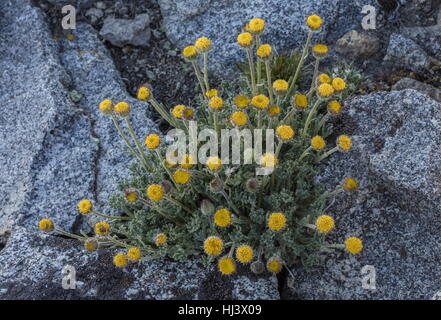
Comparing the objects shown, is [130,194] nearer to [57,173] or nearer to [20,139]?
[57,173]

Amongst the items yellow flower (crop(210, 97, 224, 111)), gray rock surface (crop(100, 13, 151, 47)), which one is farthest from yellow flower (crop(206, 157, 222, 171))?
gray rock surface (crop(100, 13, 151, 47))

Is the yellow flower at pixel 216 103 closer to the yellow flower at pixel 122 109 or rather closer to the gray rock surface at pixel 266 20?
the yellow flower at pixel 122 109

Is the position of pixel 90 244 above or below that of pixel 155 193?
below

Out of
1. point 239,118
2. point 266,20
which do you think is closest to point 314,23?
point 239,118

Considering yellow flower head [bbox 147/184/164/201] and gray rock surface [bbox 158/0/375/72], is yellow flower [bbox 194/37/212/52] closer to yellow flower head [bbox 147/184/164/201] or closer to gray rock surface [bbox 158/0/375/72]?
yellow flower head [bbox 147/184/164/201]

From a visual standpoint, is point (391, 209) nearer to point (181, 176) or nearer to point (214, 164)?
point (214, 164)

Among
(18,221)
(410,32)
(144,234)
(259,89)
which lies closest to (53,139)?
(18,221)
